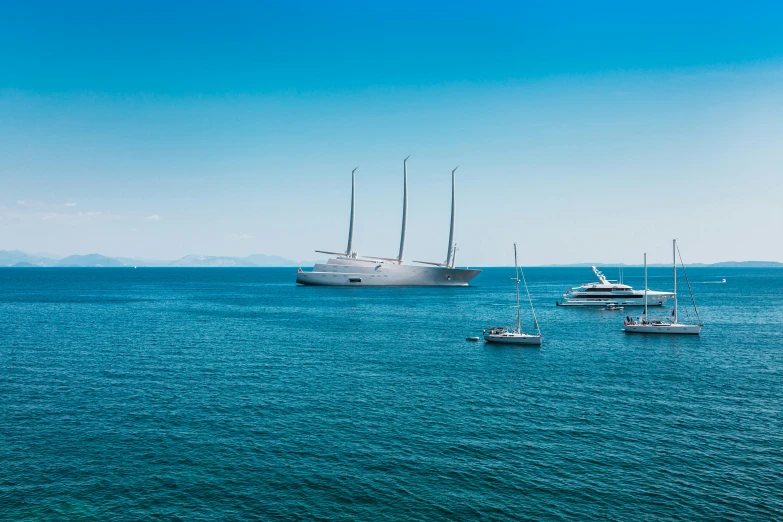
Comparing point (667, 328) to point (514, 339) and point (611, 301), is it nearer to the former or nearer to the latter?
point (514, 339)

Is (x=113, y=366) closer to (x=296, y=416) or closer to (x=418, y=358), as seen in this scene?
(x=296, y=416)

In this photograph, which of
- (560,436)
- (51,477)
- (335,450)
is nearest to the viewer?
(51,477)

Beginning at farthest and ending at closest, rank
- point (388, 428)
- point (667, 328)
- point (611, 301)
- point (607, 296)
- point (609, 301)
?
point (607, 296) → point (609, 301) → point (611, 301) → point (667, 328) → point (388, 428)

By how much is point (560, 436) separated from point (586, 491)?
866cm

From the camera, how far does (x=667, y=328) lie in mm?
92125

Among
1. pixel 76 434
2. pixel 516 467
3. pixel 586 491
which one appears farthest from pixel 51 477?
pixel 586 491

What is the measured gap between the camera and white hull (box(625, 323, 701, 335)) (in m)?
91.2

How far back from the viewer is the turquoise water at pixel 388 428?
31.9m

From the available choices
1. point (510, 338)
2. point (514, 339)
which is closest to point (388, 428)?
point (510, 338)

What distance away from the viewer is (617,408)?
48.7 metres

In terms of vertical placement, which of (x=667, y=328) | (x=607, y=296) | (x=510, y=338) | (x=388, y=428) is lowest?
(x=388, y=428)

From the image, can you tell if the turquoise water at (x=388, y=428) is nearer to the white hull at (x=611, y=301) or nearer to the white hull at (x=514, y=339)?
the white hull at (x=514, y=339)

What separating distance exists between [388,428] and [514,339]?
43.2 meters

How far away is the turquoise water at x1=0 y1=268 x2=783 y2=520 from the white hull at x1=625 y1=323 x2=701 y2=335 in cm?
661
